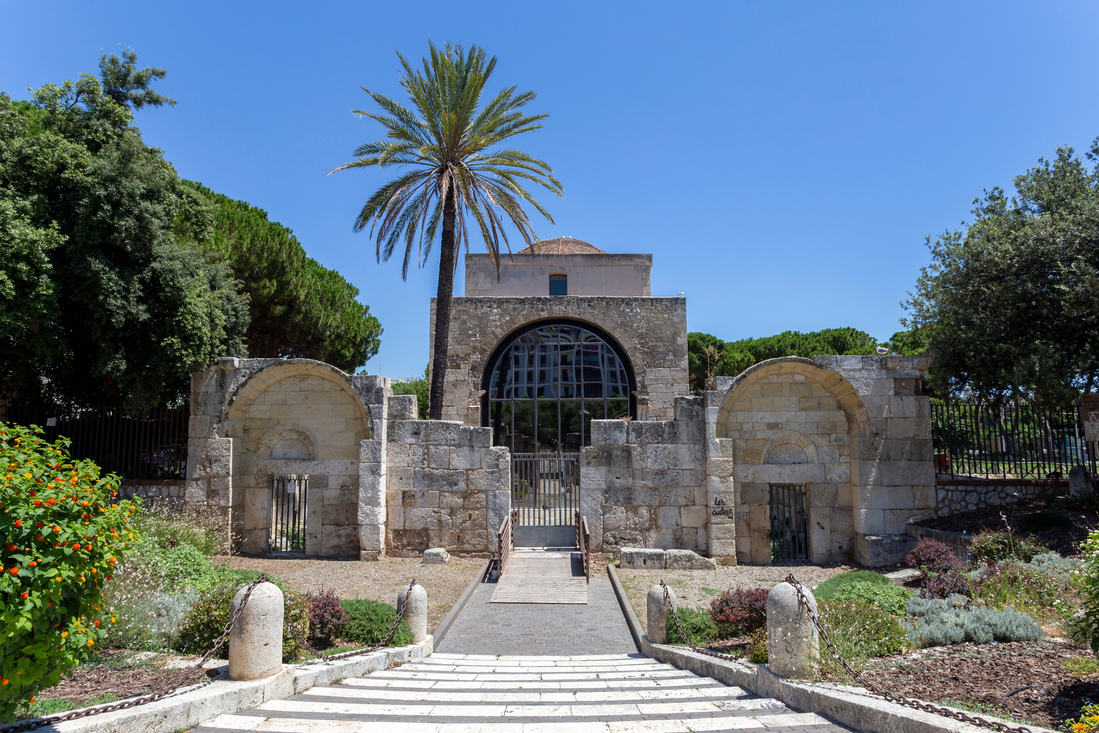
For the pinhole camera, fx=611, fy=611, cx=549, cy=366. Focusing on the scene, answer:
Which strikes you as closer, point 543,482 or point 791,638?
point 791,638

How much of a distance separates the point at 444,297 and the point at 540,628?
962 cm

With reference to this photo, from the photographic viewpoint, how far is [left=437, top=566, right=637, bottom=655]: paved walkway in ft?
27.9

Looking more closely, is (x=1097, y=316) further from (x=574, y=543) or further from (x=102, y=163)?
(x=102, y=163)

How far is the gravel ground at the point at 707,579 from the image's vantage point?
1046 cm

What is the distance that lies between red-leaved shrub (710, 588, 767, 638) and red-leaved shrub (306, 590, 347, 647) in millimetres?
4705

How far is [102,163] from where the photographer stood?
11.9 meters

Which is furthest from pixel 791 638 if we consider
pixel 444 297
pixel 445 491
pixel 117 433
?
→ pixel 117 433

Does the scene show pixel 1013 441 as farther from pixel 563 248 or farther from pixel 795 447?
pixel 563 248

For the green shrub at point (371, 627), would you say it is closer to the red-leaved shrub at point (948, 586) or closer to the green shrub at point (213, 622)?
the green shrub at point (213, 622)

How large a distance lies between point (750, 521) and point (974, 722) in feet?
32.0

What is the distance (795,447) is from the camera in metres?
14.0

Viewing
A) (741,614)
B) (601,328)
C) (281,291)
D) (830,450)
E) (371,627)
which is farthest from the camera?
(601,328)

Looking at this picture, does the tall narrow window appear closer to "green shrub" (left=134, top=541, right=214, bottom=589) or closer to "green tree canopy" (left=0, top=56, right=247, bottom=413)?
"green tree canopy" (left=0, top=56, right=247, bottom=413)

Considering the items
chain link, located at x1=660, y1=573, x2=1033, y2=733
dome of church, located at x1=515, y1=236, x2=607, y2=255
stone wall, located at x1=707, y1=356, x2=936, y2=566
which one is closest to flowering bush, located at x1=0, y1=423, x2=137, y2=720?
chain link, located at x1=660, y1=573, x2=1033, y2=733
